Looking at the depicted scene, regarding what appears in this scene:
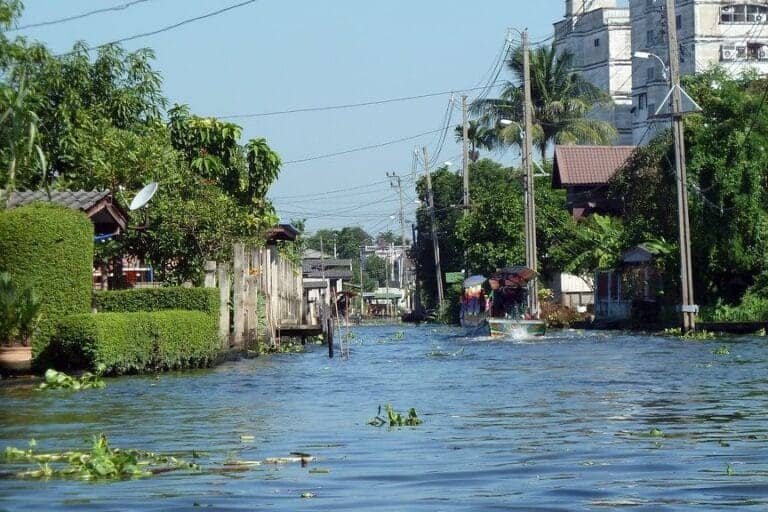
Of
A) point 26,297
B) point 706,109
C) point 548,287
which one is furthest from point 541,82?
point 26,297

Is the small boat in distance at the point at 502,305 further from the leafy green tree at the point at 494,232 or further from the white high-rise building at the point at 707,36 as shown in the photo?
the white high-rise building at the point at 707,36

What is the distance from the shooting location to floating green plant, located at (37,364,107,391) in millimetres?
21328

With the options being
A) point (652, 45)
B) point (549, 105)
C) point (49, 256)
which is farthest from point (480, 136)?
point (49, 256)

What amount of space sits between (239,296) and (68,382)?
35.5 feet

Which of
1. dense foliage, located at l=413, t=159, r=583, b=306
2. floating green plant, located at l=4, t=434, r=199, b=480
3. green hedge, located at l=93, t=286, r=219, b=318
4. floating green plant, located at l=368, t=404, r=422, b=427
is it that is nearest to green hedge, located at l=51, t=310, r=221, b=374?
green hedge, located at l=93, t=286, r=219, b=318

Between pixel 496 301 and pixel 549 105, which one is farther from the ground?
pixel 549 105

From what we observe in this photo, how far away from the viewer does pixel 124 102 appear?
38.2 m

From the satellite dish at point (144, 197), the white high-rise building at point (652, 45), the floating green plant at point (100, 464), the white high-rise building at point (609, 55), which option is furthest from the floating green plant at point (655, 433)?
the white high-rise building at point (609, 55)

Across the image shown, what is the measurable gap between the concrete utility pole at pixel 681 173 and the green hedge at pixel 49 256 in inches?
962

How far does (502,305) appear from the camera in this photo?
5472cm

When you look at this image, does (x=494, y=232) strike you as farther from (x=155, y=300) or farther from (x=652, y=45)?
(x=155, y=300)

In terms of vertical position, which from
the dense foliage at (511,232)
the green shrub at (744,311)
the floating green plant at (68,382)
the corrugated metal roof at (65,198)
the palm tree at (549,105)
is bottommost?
the floating green plant at (68,382)

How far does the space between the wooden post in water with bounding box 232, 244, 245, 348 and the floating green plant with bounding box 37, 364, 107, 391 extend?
9752 millimetres

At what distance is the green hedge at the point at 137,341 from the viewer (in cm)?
2320
